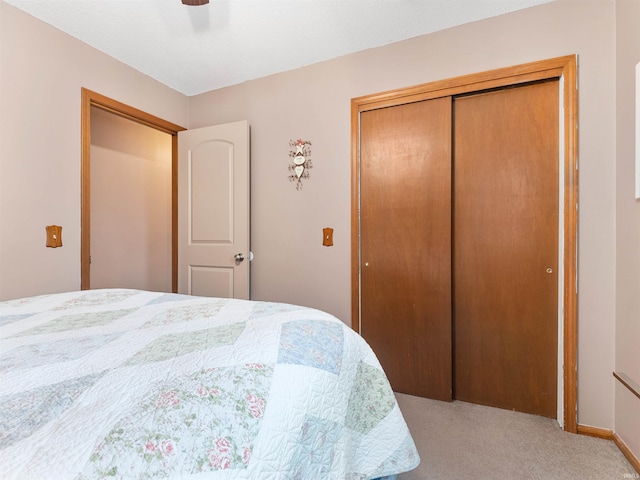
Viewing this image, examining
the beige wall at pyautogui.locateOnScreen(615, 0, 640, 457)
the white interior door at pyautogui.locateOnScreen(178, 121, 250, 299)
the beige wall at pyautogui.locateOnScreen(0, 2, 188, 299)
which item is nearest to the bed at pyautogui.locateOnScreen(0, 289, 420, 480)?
the beige wall at pyautogui.locateOnScreen(0, 2, 188, 299)

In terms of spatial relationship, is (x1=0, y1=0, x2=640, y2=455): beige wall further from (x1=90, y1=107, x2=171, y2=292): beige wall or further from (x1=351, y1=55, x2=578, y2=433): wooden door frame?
(x1=90, y1=107, x2=171, y2=292): beige wall

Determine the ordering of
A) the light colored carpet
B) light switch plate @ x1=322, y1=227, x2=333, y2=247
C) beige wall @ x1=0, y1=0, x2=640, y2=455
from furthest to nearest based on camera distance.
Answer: light switch plate @ x1=322, y1=227, x2=333, y2=247 → beige wall @ x1=0, y1=0, x2=640, y2=455 → the light colored carpet

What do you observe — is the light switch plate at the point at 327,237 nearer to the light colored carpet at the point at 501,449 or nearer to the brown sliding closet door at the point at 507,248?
the brown sliding closet door at the point at 507,248

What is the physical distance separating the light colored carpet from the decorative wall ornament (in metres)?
1.82

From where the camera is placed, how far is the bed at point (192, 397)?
0.50 m

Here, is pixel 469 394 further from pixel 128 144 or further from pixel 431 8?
pixel 128 144

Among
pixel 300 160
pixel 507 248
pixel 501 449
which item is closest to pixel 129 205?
pixel 300 160

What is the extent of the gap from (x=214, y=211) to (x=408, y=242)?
1.67 metres

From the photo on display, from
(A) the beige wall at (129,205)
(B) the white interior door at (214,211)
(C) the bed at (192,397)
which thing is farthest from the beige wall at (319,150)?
(C) the bed at (192,397)

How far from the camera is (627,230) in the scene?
1.54 meters

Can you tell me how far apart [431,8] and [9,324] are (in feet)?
8.26

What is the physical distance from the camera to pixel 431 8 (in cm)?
187

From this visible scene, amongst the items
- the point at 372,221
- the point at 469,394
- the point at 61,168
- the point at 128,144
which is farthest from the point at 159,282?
the point at 469,394

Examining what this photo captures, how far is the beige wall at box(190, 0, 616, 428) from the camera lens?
1.69 m
